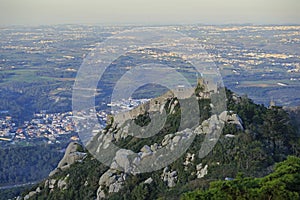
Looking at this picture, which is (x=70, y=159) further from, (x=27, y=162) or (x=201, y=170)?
(x=27, y=162)

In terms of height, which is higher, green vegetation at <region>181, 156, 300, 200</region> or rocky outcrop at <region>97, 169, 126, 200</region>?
green vegetation at <region>181, 156, 300, 200</region>

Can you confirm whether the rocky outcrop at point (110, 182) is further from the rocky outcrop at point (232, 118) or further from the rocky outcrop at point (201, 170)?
the rocky outcrop at point (232, 118)

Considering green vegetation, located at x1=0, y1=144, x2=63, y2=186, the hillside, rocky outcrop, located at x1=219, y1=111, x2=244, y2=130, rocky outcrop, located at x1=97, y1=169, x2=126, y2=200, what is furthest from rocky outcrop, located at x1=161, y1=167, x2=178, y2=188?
green vegetation, located at x1=0, y1=144, x2=63, y2=186

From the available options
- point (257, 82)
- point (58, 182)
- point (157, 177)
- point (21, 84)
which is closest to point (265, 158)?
point (157, 177)

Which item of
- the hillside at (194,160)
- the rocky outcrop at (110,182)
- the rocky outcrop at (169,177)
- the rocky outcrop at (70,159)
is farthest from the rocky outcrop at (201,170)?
the rocky outcrop at (70,159)

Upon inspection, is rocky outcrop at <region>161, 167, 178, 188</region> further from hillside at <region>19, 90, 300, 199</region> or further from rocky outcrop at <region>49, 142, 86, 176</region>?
rocky outcrop at <region>49, 142, 86, 176</region>

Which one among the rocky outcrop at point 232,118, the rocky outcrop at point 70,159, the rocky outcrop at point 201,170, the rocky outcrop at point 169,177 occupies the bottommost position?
the rocky outcrop at point 70,159

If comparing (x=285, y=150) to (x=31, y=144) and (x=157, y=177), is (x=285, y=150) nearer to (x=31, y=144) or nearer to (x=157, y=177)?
(x=157, y=177)

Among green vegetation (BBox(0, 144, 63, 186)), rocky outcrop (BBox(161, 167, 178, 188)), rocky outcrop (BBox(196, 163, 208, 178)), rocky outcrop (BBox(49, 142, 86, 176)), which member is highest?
rocky outcrop (BBox(196, 163, 208, 178))
